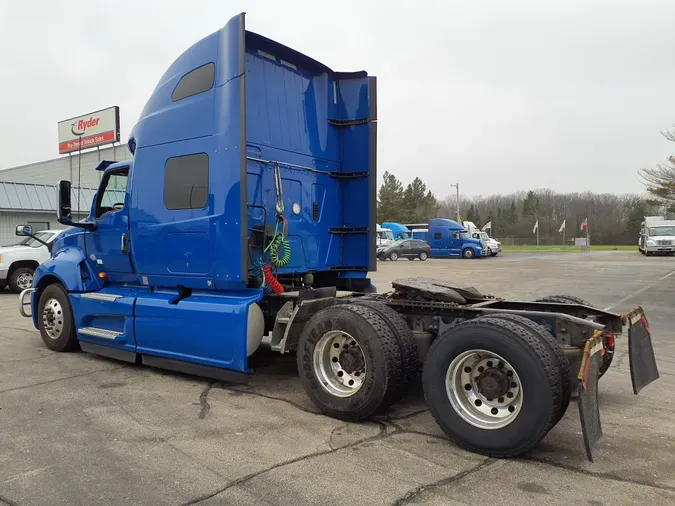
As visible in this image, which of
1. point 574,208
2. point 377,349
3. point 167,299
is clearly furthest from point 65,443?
point 574,208

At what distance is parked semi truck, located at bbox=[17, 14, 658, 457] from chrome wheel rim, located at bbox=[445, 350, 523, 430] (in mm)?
14

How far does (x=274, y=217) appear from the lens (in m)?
5.77

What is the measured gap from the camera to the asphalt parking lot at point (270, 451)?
3.22m

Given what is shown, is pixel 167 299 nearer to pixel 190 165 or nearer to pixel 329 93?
pixel 190 165

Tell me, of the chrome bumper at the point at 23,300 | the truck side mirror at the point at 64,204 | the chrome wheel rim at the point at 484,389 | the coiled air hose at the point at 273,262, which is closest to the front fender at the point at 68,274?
the chrome bumper at the point at 23,300

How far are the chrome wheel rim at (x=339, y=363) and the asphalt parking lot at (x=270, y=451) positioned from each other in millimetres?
305

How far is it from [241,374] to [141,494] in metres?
2.01

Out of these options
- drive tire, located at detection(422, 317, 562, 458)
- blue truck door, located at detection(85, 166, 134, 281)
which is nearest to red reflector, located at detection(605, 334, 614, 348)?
drive tire, located at detection(422, 317, 562, 458)

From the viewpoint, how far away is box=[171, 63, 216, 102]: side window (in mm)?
5473

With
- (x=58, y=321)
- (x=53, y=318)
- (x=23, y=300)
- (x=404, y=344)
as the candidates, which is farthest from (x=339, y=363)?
(x=23, y=300)

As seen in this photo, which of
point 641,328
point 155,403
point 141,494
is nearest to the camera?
point 141,494

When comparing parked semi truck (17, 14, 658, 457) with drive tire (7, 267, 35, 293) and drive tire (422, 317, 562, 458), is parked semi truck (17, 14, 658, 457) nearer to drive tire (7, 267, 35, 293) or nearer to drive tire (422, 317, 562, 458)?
drive tire (422, 317, 562, 458)

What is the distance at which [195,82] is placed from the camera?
18.5ft

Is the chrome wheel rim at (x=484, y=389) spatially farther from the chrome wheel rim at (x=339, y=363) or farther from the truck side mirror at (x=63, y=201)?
the truck side mirror at (x=63, y=201)
